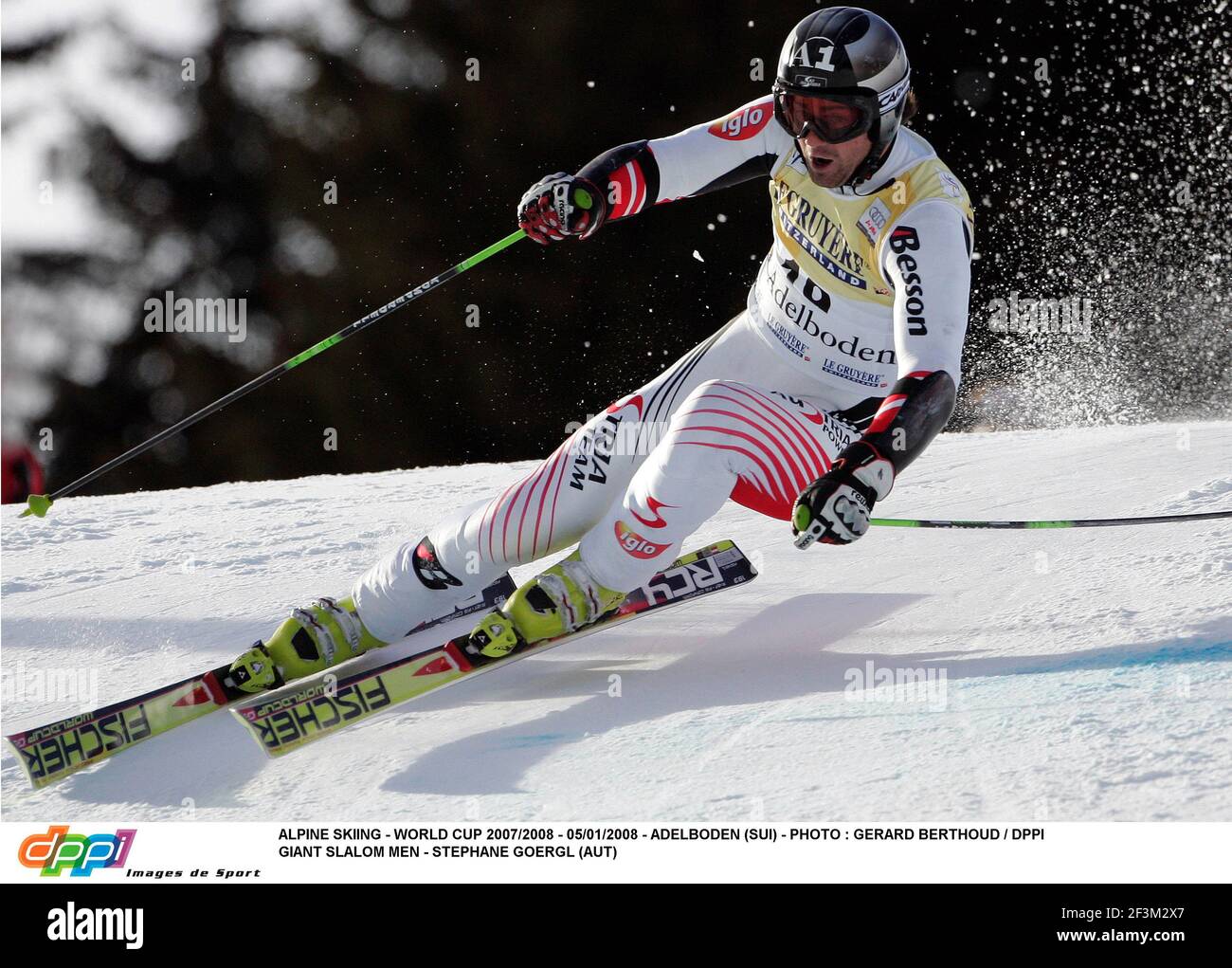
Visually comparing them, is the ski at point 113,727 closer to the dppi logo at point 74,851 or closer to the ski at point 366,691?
the ski at point 366,691

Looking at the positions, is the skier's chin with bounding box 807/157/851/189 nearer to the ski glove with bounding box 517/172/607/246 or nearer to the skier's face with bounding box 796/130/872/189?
the skier's face with bounding box 796/130/872/189

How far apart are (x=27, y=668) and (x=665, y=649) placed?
1.65m

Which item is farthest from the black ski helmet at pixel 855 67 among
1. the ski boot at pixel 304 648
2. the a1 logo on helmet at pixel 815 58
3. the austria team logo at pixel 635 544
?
the ski boot at pixel 304 648

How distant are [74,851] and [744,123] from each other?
80.6 inches

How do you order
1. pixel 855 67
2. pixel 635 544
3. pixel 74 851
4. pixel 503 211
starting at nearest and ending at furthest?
pixel 74 851
pixel 855 67
pixel 635 544
pixel 503 211

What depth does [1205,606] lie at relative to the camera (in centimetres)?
265

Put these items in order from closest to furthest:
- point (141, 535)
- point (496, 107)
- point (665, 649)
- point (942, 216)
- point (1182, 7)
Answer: point (942, 216) < point (665, 649) < point (141, 535) < point (1182, 7) < point (496, 107)

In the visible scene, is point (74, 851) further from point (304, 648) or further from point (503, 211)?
point (503, 211)

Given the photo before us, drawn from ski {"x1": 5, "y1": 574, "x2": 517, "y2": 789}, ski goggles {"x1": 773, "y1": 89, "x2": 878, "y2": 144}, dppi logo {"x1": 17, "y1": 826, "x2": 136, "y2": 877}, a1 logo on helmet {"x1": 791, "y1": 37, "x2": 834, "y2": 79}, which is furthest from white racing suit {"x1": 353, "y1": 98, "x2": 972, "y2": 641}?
dppi logo {"x1": 17, "y1": 826, "x2": 136, "y2": 877}

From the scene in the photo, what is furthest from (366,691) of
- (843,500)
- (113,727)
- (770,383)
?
(770,383)

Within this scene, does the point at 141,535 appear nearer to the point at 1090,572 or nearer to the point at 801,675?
the point at 801,675

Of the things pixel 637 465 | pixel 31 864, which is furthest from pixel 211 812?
pixel 637 465

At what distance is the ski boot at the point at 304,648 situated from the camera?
109 inches

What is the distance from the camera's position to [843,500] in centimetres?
215
